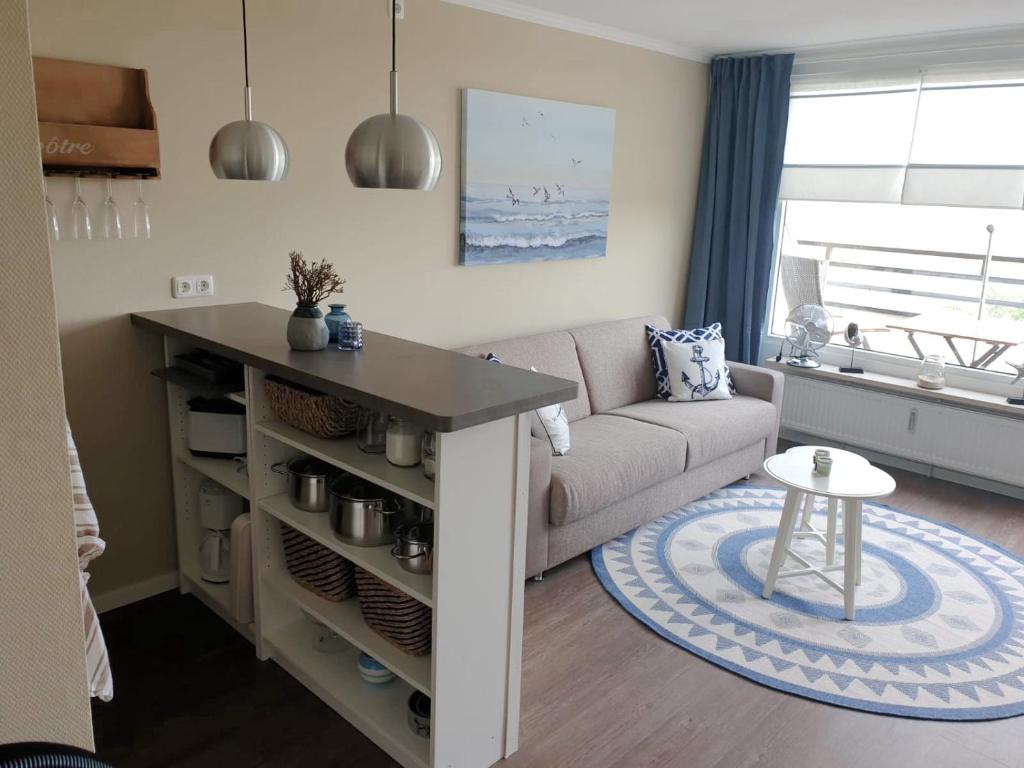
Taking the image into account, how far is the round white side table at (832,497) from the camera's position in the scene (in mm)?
3018

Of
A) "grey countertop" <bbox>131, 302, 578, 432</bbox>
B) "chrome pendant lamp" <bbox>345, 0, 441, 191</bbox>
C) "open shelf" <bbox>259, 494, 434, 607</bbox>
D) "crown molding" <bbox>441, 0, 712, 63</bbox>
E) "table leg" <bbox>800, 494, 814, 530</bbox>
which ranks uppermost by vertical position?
"crown molding" <bbox>441, 0, 712, 63</bbox>

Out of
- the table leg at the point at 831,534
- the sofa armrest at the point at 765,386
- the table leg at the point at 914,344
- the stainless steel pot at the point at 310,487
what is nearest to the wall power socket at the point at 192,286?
the stainless steel pot at the point at 310,487

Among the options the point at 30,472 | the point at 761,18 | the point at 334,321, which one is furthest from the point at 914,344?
the point at 30,472

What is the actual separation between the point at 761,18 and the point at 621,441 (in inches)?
88.0

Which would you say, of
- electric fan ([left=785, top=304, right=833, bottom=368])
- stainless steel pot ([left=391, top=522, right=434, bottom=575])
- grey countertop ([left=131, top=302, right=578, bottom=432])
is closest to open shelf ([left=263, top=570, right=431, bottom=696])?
stainless steel pot ([left=391, top=522, right=434, bottom=575])

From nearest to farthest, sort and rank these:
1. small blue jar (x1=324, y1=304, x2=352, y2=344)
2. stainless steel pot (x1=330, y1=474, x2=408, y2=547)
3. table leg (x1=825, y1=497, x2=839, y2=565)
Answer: stainless steel pot (x1=330, y1=474, x2=408, y2=547)
small blue jar (x1=324, y1=304, x2=352, y2=344)
table leg (x1=825, y1=497, x2=839, y2=565)

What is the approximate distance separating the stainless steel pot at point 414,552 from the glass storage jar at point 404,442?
195 mm

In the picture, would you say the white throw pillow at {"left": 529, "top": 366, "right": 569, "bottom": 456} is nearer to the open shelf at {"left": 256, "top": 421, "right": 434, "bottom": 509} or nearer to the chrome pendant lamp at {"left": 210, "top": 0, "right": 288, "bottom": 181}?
the open shelf at {"left": 256, "top": 421, "right": 434, "bottom": 509}

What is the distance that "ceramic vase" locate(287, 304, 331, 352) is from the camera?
241 cm

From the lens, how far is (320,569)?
2498 millimetres

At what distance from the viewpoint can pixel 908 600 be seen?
3.22 meters

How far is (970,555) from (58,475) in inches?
149

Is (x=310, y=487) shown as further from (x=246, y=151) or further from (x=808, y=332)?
(x=808, y=332)

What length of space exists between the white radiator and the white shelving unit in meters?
3.35
